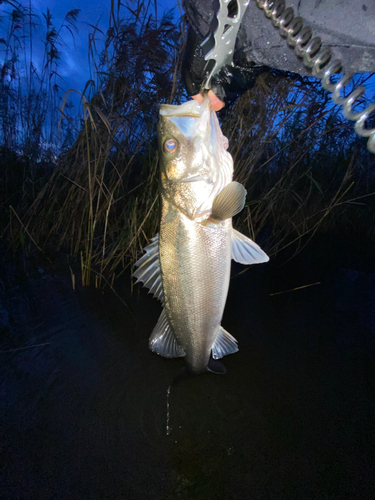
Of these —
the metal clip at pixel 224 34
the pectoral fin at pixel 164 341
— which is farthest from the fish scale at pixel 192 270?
the metal clip at pixel 224 34

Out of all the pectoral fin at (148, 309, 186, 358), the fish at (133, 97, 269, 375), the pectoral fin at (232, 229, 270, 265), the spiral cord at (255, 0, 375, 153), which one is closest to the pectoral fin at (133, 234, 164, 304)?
the fish at (133, 97, 269, 375)

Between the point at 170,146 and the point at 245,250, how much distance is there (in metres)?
0.60

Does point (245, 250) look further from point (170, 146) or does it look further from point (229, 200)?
point (170, 146)

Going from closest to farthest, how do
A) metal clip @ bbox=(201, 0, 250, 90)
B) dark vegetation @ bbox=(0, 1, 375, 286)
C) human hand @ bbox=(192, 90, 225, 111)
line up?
metal clip @ bbox=(201, 0, 250, 90) → human hand @ bbox=(192, 90, 225, 111) → dark vegetation @ bbox=(0, 1, 375, 286)

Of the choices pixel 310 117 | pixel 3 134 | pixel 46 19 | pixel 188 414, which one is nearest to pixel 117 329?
pixel 188 414

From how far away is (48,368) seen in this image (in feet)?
5.70

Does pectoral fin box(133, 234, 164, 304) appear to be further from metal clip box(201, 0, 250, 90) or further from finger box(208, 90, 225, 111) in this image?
metal clip box(201, 0, 250, 90)

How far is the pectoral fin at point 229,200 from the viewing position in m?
1.05

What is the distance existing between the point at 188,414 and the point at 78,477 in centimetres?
61

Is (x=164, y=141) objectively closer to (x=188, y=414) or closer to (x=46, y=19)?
(x=188, y=414)

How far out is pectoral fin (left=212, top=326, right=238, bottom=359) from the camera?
1.42 m

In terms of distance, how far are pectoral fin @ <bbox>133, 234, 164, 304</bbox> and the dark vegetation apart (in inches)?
49.3

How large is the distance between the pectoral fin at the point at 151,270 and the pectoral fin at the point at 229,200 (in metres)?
0.35

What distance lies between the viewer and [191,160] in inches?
45.1
